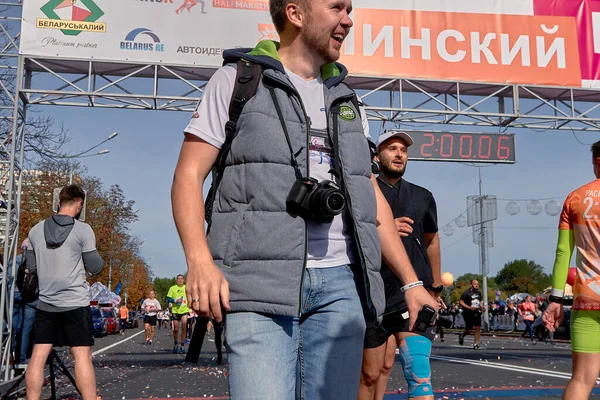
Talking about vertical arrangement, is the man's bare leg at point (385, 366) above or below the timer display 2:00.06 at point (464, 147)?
below

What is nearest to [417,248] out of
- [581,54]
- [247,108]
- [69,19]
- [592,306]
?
[592,306]

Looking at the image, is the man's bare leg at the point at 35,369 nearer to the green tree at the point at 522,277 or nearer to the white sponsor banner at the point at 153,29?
the white sponsor banner at the point at 153,29

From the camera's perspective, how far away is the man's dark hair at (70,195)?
221 inches

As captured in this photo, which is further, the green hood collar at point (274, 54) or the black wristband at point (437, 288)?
the black wristband at point (437, 288)

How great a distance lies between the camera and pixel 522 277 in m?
98.8

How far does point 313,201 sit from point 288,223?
11cm

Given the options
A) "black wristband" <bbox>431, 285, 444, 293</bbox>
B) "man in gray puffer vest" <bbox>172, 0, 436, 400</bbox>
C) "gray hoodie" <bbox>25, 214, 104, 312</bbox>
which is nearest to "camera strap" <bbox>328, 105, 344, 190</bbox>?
"man in gray puffer vest" <bbox>172, 0, 436, 400</bbox>

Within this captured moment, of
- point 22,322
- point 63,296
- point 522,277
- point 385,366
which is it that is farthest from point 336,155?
point 522,277

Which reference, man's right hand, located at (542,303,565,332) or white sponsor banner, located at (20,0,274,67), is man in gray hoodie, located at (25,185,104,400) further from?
white sponsor banner, located at (20,0,274,67)

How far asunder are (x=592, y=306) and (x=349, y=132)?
7.97ft

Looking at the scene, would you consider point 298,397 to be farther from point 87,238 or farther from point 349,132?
point 87,238

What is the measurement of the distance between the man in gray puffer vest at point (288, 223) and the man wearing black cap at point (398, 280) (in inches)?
88.3

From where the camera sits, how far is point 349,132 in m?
2.37

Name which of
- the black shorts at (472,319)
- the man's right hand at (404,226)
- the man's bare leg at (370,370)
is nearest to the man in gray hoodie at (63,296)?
the man's bare leg at (370,370)
